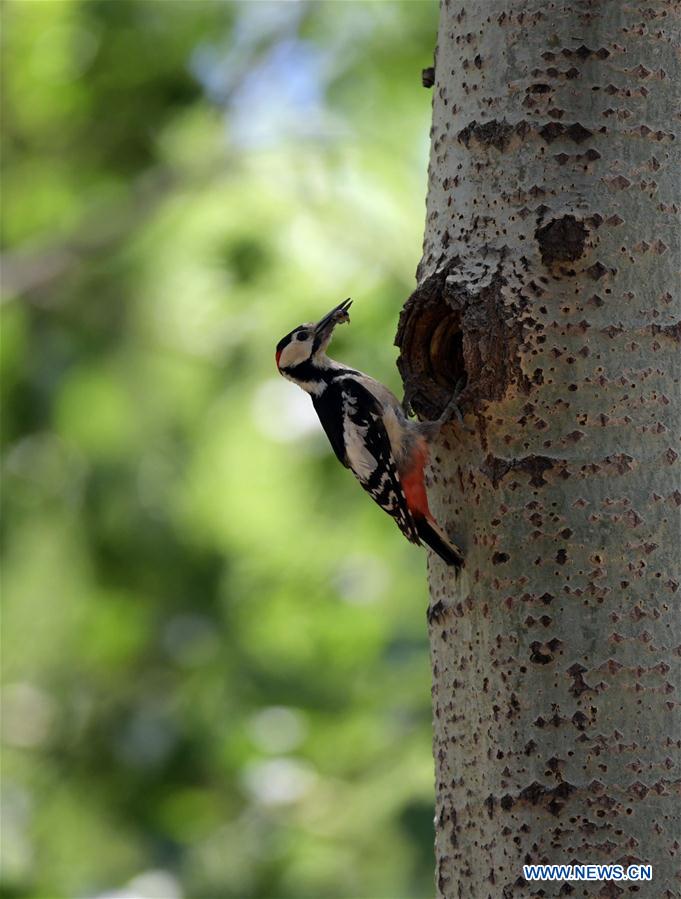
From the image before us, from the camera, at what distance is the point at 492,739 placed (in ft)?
6.61

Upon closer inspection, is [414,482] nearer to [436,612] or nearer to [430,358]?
[430,358]

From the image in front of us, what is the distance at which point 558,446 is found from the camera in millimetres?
2113

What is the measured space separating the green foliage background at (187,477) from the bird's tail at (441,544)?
3204 mm

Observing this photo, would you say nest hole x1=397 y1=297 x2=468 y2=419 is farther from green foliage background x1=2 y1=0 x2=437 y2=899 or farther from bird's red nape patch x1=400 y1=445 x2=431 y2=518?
green foliage background x1=2 y1=0 x2=437 y2=899

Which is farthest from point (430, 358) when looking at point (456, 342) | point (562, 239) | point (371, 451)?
point (371, 451)

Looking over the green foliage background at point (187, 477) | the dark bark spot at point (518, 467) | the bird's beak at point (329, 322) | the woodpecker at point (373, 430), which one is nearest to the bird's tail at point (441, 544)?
the woodpecker at point (373, 430)

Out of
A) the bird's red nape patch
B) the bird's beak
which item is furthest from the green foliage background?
the bird's red nape patch

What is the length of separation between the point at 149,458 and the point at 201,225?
110cm

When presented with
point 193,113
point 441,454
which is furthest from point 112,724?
point 441,454

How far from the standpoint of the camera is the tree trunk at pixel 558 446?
1947mm

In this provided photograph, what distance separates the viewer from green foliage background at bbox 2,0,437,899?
573cm

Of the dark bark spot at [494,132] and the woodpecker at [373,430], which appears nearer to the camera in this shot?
the dark bark spot at [494,132]

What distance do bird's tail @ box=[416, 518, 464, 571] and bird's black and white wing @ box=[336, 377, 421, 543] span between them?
1.45 feet

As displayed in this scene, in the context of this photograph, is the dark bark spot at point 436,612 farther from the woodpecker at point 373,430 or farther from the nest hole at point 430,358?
the nest hole at point 430,358
